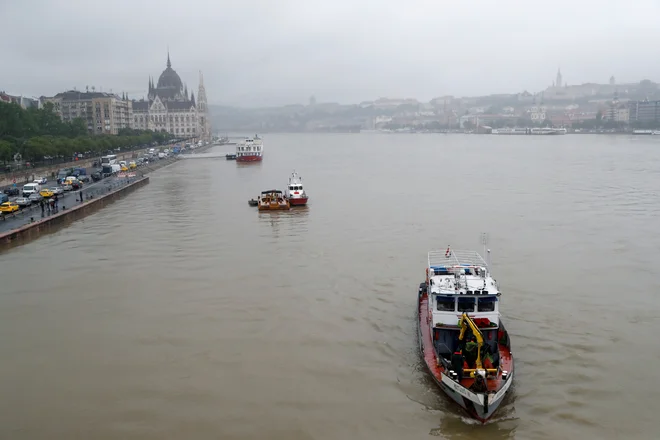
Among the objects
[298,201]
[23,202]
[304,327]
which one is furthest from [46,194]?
[304,327]

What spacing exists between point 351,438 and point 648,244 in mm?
16900

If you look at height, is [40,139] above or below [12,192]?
above

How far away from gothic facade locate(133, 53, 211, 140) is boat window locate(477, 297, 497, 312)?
134m

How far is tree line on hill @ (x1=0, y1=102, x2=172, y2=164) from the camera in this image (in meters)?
45.3

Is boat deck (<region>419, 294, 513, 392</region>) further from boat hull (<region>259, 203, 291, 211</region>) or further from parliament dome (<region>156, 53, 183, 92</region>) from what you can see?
parliament dome (<region>156, 53, 183, 92</region>)

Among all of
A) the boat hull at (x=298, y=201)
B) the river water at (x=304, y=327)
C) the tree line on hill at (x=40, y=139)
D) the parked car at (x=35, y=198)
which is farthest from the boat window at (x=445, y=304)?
the tree line on hill at (x=40, y=139)

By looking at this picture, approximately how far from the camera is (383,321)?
14359mm

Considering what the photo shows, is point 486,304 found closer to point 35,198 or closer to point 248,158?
point 35,198

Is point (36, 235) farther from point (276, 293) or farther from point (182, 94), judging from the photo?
point (182, 94)

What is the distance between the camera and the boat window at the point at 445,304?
1133 cm

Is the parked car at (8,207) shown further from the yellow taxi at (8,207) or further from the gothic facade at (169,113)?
the gothic facade at (169,113)

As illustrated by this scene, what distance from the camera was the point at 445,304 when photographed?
11.4 m

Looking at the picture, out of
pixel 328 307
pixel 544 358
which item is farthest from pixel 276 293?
pixel 544 358

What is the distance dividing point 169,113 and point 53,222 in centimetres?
12733
